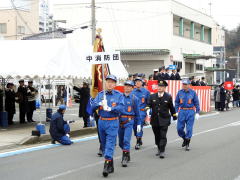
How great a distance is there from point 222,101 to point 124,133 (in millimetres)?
20749

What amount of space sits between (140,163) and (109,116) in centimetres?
183

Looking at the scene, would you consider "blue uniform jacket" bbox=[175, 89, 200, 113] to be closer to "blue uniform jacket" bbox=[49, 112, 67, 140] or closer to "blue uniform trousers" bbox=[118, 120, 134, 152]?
"blue uniform trousers" bbox=[118, 120, 134, 152]

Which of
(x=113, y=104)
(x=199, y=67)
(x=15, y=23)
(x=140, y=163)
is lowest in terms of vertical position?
(x=140, y=163)

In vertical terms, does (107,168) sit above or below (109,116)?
below

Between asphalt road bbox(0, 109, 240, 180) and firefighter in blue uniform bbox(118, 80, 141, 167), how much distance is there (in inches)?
13.8

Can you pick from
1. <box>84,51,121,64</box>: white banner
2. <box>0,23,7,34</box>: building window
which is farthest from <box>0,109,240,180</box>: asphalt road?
<box>0,23,7,34</box>: building window

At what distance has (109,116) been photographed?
8289mm

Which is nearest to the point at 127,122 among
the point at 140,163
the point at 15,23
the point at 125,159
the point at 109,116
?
the point at 125,159

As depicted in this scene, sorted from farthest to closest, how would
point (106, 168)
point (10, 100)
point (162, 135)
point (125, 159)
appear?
point (10, 100), point (162, 135), point (125, 159), point (106, 168)

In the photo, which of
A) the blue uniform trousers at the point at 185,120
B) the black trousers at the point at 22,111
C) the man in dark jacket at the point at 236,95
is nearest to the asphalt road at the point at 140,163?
the blue uniform trousers at the point at 185,120

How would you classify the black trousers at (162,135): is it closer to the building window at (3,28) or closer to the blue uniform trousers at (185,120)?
the blue uniform trousers at (185,120)

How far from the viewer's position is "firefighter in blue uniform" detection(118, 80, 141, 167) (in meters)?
9.27

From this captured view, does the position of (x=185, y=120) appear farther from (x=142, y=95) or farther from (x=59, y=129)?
(x=59, y=129)

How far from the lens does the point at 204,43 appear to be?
54.7 m
